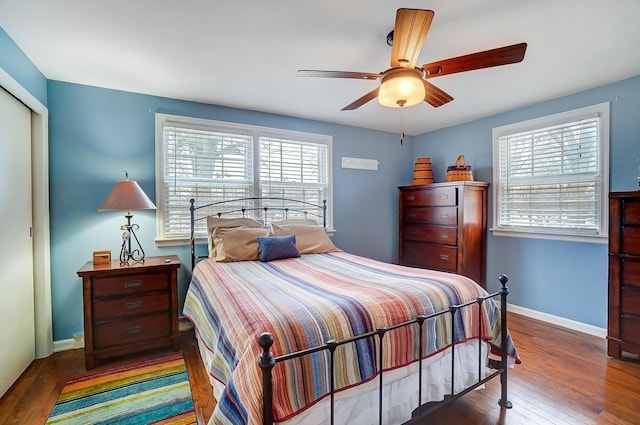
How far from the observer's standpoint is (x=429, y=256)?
3.88 meters

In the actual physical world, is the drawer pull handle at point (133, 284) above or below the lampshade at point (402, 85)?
below

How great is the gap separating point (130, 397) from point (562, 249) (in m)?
4.00

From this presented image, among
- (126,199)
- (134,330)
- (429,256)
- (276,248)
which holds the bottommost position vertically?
(134,330)

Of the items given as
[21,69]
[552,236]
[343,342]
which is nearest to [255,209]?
[21,69]

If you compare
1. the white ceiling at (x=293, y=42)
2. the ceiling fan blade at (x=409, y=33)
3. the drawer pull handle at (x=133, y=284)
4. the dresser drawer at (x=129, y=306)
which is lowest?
the dresser drawer at (x=129, y=306)

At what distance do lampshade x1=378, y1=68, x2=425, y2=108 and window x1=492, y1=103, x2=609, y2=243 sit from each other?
2.19 metres

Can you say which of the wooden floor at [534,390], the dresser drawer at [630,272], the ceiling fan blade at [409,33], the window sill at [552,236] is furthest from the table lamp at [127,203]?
the dresser drawer at [630,272]

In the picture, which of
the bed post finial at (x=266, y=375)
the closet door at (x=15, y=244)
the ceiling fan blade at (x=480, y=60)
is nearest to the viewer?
the bed post finial at (x=266, y=375)

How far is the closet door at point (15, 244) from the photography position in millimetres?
2014

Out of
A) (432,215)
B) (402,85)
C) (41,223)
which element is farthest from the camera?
(432,215)

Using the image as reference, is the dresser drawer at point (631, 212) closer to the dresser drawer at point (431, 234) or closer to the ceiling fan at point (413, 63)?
the dresser drawer at point (431, 234)

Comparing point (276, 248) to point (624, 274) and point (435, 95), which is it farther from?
point (624, 274)

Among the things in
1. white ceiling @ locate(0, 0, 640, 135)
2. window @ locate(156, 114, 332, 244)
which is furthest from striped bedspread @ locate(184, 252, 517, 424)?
white ceiling @ locate(0, 0, 640, 135)

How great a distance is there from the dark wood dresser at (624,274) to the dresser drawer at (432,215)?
1.36 meters
